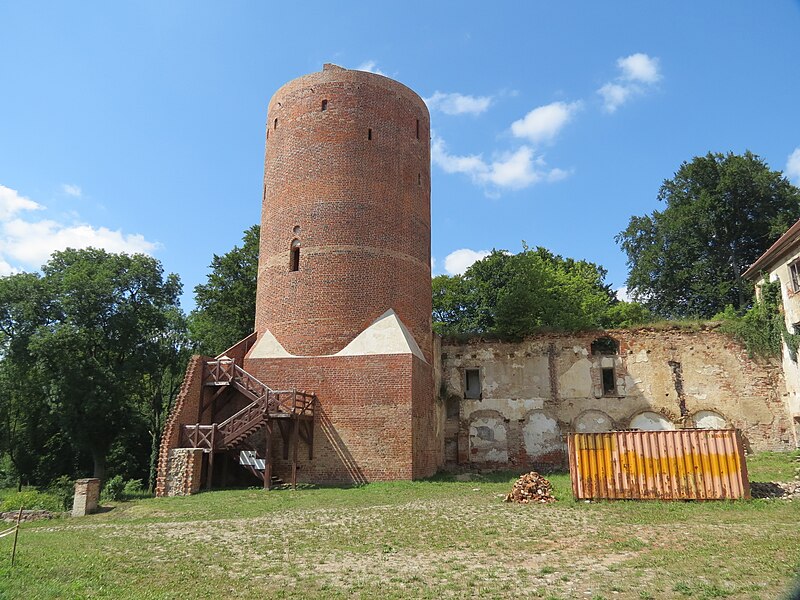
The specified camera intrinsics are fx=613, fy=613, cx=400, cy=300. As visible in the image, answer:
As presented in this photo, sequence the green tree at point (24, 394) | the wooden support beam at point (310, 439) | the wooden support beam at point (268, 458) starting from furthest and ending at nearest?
the green tree at point (24, 394)
the wooden support beam at point (310, 439)
the wooden support beam at point (268, 458)

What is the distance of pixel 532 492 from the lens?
14.0 meters

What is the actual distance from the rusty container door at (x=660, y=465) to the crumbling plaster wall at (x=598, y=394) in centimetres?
1099

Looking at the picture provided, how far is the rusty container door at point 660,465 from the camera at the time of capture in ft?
42.3

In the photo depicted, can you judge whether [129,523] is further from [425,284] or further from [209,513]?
[425,284]

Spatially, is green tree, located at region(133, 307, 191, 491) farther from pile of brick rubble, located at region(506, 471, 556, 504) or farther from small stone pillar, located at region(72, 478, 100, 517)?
pile of brick rubble, located at region(506, 471, 556, 504)

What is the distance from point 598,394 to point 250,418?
14008 millimetres

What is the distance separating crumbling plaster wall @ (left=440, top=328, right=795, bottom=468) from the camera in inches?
930

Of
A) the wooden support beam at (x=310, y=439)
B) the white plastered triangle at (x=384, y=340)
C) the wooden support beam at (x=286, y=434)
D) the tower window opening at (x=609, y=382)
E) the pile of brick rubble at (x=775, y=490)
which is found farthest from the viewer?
the tower window opening at (x=609, y=382)

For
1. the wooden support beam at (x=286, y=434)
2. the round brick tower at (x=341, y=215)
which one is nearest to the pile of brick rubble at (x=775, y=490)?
the round brick tower at (x=341, y=215)

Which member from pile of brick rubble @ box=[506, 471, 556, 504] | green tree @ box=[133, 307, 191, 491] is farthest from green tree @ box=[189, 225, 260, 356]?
pile of brick rubble @ box=[506, 471, 556, 504]

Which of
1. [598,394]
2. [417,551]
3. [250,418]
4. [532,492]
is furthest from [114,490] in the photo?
[598,394]

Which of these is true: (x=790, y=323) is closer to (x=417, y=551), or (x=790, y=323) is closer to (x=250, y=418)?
(x=250, y=418)

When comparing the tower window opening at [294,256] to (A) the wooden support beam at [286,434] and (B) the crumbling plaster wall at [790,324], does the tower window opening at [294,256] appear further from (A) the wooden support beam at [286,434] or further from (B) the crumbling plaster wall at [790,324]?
(B) the crumbling plaster wall at [790,324]

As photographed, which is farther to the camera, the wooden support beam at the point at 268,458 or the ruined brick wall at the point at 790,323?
the ruined brick wall at the point at 790,323
